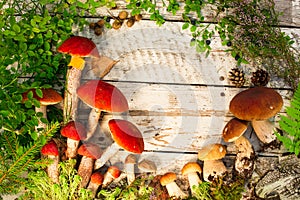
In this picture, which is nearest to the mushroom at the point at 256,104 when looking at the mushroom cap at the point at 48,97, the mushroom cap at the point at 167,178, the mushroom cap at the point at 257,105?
the mushroom cap at the point at 257,105

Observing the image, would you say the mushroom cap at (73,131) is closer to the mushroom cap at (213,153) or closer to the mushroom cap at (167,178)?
the mushroom cap at (167,178)

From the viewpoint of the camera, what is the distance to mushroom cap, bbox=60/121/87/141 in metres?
2.73

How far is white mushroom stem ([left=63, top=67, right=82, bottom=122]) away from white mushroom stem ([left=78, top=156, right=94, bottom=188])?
27 cm

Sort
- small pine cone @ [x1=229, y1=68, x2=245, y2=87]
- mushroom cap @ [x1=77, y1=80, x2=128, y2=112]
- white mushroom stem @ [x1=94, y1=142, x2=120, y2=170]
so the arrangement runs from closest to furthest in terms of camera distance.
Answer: mushroom cap @ [x1=77, y1=80, x2=128, y2=112] → white mushroom stem @ [x1=94, y1=142, x2=120, y2=170] → small pine cone @ [x1=229, y1=68, x2=245, y2=87]

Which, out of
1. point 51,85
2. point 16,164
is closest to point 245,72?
point 51,85

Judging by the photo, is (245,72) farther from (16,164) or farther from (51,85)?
(16,164)

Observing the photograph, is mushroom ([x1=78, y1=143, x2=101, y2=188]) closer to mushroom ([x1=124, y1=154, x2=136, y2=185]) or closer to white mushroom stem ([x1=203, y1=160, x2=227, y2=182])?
mushroom ([x1=124, y1=154, x2=136, y2=185])

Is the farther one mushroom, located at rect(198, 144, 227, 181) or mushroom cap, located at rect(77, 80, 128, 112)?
mushroom, located at rect(198, 144, 227, 181)

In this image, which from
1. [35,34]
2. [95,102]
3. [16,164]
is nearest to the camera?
[16,164]

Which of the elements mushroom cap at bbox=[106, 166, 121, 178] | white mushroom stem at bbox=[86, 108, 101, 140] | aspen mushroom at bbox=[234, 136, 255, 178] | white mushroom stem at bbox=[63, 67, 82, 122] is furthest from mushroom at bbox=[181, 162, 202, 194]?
white mushroom stem at bbox=[63, 67, 82, 122]

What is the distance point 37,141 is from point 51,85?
65 cm

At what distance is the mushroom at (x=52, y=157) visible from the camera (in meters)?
2.75

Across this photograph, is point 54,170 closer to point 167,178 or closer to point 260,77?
point 167,178

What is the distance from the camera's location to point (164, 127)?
3016 mm
